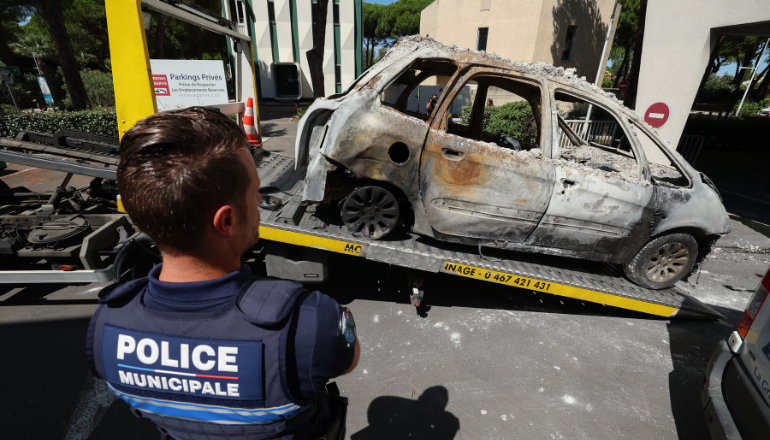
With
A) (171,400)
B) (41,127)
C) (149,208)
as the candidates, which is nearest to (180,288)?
A: (149,208)

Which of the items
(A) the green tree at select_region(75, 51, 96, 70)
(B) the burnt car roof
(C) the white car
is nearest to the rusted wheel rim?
(B) the burnt car roof

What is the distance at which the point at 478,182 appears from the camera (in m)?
3.38

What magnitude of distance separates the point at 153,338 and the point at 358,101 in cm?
278

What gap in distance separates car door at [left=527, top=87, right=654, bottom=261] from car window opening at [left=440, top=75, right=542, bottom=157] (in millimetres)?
369

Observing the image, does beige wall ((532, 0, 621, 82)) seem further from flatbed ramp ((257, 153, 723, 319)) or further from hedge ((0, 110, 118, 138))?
hedge ((0, 110, 118, 138))

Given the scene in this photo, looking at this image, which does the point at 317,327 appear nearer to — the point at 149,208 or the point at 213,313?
the point at 213,313

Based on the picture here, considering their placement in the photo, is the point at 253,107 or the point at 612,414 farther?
the point at 253,107

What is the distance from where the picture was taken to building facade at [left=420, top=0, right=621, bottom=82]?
2033 centimetres

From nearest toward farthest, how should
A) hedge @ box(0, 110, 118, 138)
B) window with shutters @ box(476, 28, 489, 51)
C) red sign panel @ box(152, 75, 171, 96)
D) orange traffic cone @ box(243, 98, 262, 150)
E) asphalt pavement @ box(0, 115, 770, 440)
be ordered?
asphalt pavement @ box(0, 115, 770, 440)
orange traffic cone @ box(243, 98, 262, 150)
red sign panel @ box(152, 75, 171, 96)
hedge @ box(0, 110, 118, 138)
window with shutters @ box(476, 28, 489, 51)

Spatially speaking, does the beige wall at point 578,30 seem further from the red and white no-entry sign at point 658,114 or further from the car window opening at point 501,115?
the red and white no-entry sign at point 658,114

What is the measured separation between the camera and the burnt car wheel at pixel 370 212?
138 inches

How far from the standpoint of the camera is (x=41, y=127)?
11.3 m

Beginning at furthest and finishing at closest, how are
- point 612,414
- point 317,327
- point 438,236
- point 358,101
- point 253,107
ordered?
point 253,107
point 438,236
point 358,101
point 612,414
point 317,327

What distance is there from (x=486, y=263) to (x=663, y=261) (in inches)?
83.6
